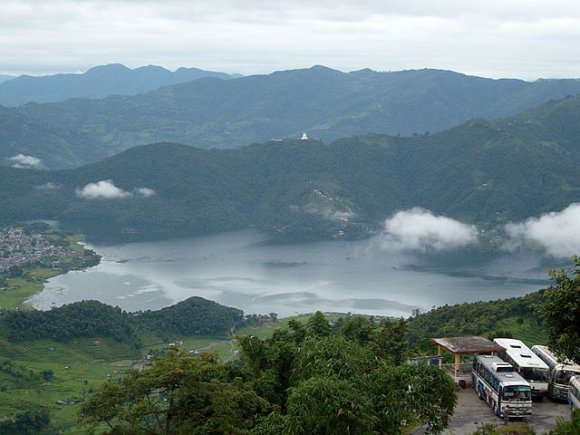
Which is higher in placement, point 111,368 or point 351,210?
point 351,210

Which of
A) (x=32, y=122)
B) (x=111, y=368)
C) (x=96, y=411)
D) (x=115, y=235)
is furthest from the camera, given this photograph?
(x=32, y=122)

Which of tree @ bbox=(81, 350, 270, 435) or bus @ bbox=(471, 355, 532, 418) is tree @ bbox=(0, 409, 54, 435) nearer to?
tree @ bbox=(81, 350, 270, 435)

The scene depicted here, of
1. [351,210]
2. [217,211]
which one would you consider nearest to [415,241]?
[351,210]

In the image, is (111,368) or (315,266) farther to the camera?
(315,266)

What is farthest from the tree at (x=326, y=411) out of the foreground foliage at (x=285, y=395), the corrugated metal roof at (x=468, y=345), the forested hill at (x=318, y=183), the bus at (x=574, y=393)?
the forested hill at (x=318, y=183)

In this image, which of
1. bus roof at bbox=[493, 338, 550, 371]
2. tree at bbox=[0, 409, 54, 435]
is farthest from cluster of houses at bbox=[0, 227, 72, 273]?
bus roof at bbox=[493, 338, 550, 371]

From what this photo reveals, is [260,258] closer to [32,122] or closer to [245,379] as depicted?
[245,379]

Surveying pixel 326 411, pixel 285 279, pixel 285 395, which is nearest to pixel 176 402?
pixel 285 395

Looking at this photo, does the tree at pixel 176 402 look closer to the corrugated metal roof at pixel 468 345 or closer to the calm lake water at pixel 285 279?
the corrugated metal roof at pixel 468 345
